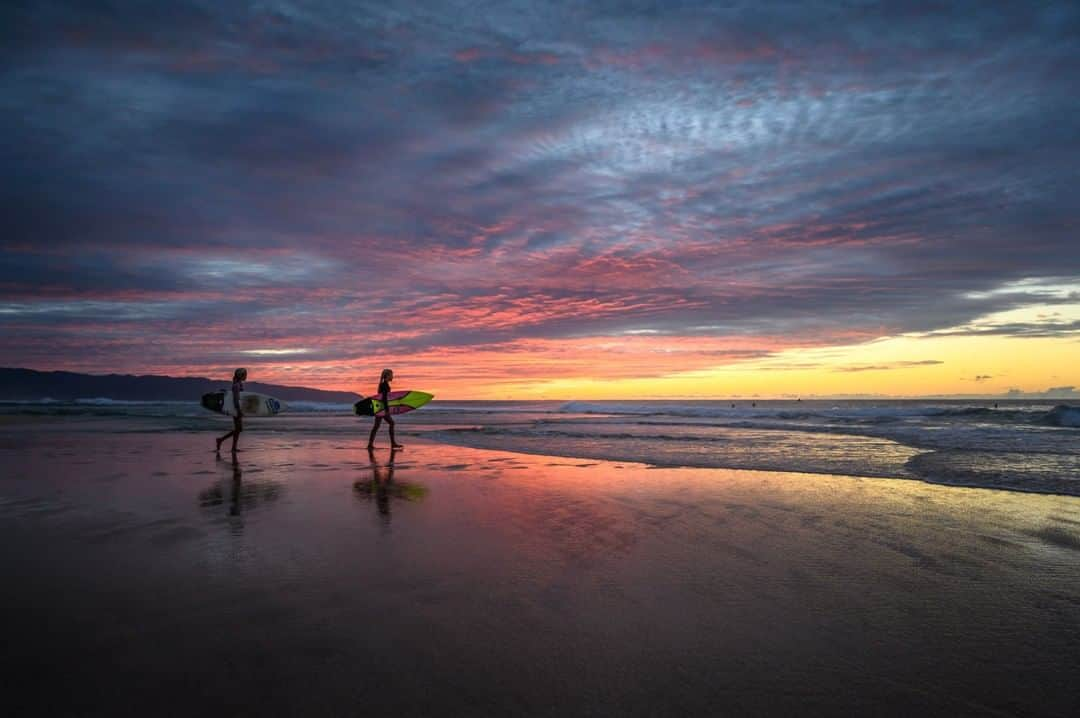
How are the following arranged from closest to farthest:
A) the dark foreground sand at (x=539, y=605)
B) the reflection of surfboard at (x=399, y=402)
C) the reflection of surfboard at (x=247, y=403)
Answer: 1. the dark foreground sand at (x=539, y=605)
2. the reflection of surfboard at (x=247, y=403)
3. the reflection of surfboard at (x=399, y=402)

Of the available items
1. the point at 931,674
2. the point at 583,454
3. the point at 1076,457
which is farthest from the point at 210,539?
the point at 1076,457

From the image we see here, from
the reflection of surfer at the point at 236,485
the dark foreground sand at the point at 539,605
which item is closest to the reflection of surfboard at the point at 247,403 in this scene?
the reflection of surfer at the point at 236,485

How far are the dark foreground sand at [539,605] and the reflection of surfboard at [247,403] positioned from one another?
10115 mm

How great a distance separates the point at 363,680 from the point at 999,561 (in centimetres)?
638

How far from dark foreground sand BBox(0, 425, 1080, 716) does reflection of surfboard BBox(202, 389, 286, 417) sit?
1011cm

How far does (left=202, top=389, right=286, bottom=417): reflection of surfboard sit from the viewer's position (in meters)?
19.8

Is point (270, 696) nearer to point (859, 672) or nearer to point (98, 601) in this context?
point (98, 601)

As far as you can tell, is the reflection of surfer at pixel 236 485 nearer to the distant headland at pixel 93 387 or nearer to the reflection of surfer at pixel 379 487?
the reflection of surfer at pixel 379 487

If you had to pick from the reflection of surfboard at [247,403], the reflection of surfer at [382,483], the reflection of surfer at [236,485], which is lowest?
the reflection of surfer at [382,483]

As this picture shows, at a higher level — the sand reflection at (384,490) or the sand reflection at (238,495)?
the sand reflection at (238,495)

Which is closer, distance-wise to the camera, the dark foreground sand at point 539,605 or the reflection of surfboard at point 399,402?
the dark foreground sand at point 539,605

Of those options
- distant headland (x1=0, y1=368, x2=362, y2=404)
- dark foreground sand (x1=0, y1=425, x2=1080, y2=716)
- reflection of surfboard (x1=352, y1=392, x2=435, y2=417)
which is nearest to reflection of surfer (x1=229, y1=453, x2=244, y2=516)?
dark foreground sand (x1=0, y1=425, x2=1080, y2=716)

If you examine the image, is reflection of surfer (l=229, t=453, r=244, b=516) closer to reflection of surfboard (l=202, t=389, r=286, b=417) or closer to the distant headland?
reflection of surfboard (l=202, t=389, r=286, b=417)

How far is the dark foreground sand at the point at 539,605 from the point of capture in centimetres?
332
